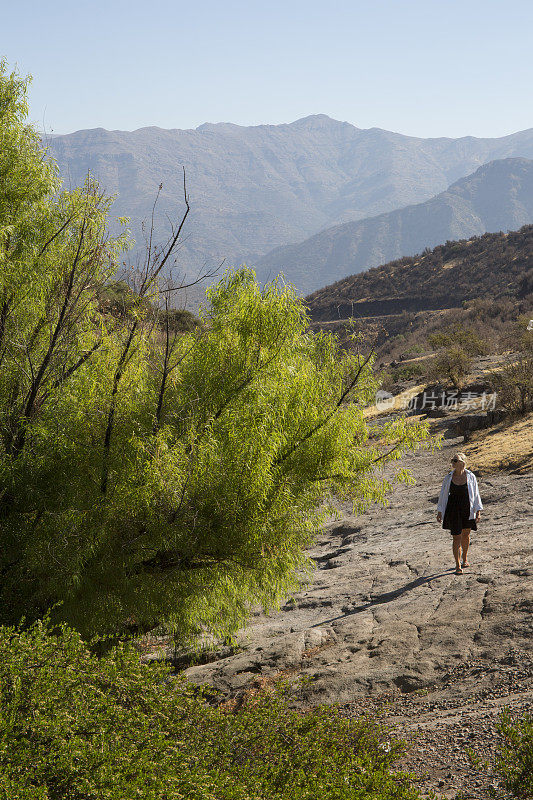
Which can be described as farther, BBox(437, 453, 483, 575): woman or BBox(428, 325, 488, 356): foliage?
BBox(428, 325, 488, 356): foliage

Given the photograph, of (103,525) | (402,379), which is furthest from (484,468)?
(402,379)

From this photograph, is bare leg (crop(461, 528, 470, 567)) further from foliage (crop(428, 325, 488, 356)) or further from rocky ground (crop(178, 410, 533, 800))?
foliage (crop(428, 325, 488, 356))

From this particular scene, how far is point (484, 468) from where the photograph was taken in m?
16.0

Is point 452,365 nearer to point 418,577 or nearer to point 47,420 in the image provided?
point 418,577

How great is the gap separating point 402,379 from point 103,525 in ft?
119

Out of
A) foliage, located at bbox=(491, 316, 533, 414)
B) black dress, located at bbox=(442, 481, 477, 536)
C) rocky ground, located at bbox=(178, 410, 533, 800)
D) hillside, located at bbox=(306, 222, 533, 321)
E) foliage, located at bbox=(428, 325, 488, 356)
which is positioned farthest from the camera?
hillside, located at bbox=(306, 222, 533, 321)

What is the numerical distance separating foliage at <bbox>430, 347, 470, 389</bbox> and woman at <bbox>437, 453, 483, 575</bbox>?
22.7 metres

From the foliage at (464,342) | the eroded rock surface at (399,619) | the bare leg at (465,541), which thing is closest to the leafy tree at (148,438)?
the eroded rock surface at (399,619)

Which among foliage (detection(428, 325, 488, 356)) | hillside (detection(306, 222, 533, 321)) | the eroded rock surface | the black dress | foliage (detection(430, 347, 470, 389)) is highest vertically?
hillside (detection(306, 222, 533, 321))

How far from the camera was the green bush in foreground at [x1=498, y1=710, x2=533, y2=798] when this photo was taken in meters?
4.12

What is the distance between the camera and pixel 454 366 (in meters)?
31.0

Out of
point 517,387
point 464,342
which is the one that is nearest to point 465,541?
point 517,387

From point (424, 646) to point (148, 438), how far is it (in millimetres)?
3919

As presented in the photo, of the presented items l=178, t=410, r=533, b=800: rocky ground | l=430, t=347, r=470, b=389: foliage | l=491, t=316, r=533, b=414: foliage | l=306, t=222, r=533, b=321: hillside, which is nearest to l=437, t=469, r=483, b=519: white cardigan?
l=178, t=410, r=533, b=800: rocky ground
